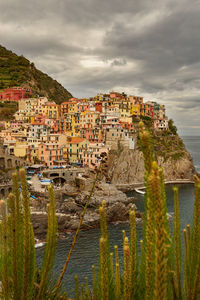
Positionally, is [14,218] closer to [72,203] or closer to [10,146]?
[72,203]

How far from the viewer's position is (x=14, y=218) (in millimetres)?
2752

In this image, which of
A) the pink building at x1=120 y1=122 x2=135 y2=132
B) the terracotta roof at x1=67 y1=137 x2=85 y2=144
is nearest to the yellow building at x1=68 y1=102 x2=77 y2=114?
the terracotta roof at x1=67 y1=137 x2=85 y2=144

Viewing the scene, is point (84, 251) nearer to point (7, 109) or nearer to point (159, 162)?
point (159, 162)

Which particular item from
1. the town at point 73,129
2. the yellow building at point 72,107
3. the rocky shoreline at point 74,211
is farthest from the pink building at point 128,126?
the rocky shoreline at point 74,211

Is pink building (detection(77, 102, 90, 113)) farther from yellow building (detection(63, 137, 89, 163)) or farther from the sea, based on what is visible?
the sea

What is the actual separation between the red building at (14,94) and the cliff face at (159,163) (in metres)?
40.2

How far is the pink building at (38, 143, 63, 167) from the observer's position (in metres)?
49.4

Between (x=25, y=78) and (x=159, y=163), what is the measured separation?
58425mm

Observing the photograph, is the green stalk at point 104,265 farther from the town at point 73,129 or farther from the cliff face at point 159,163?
the cliff face at point 159,163

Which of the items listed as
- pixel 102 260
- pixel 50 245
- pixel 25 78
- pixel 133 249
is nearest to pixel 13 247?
pixel 50 245

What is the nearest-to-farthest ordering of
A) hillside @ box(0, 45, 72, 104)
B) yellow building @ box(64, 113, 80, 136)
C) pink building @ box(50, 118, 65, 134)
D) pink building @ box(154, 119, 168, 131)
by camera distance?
1. yellow building @ box(64, 113, 80, 136)
2. pink building @ box(50, 118, 65, 134)
3. pink building @ box(154, 119, 168, 131)
4. hillside @ box(0, 45, 72, 104)

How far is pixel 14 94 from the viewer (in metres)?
75.6

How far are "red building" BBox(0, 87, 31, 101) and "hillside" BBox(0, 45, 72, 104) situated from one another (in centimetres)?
504

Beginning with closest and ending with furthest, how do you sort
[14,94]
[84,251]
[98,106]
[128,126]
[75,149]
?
[84,251] → [75,149] → [128,126] → [98,106] → [14,94]
